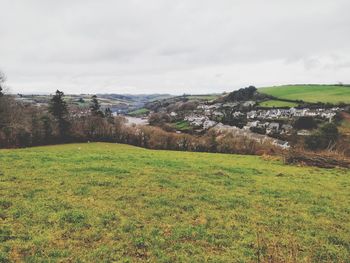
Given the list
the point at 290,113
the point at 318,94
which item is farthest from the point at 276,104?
the point at 318,94

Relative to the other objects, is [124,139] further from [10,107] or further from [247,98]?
[247,98]

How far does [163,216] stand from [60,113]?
73.1m

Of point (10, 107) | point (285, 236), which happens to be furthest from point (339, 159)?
point (10, 107)

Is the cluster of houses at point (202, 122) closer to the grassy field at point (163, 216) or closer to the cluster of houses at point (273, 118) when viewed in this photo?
the cluster of houses at point (273, 118)

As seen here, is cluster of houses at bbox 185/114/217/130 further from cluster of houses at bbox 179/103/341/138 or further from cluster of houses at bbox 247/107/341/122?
cluster of houses at bbox 247/107/341/122

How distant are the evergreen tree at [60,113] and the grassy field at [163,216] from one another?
60646 millimetres

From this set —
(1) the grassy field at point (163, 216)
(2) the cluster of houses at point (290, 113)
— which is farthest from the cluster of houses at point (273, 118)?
(1) the grassy field at point (163, 216)

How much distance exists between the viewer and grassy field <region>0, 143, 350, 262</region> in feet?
28.4

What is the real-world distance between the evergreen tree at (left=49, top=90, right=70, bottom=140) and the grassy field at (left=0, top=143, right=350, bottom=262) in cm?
6065

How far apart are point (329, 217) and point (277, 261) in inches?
218

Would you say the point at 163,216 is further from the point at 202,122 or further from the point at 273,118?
the point at 202,122

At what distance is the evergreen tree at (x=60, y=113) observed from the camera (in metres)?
77.1

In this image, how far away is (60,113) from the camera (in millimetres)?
78562

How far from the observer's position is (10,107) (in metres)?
57.8
